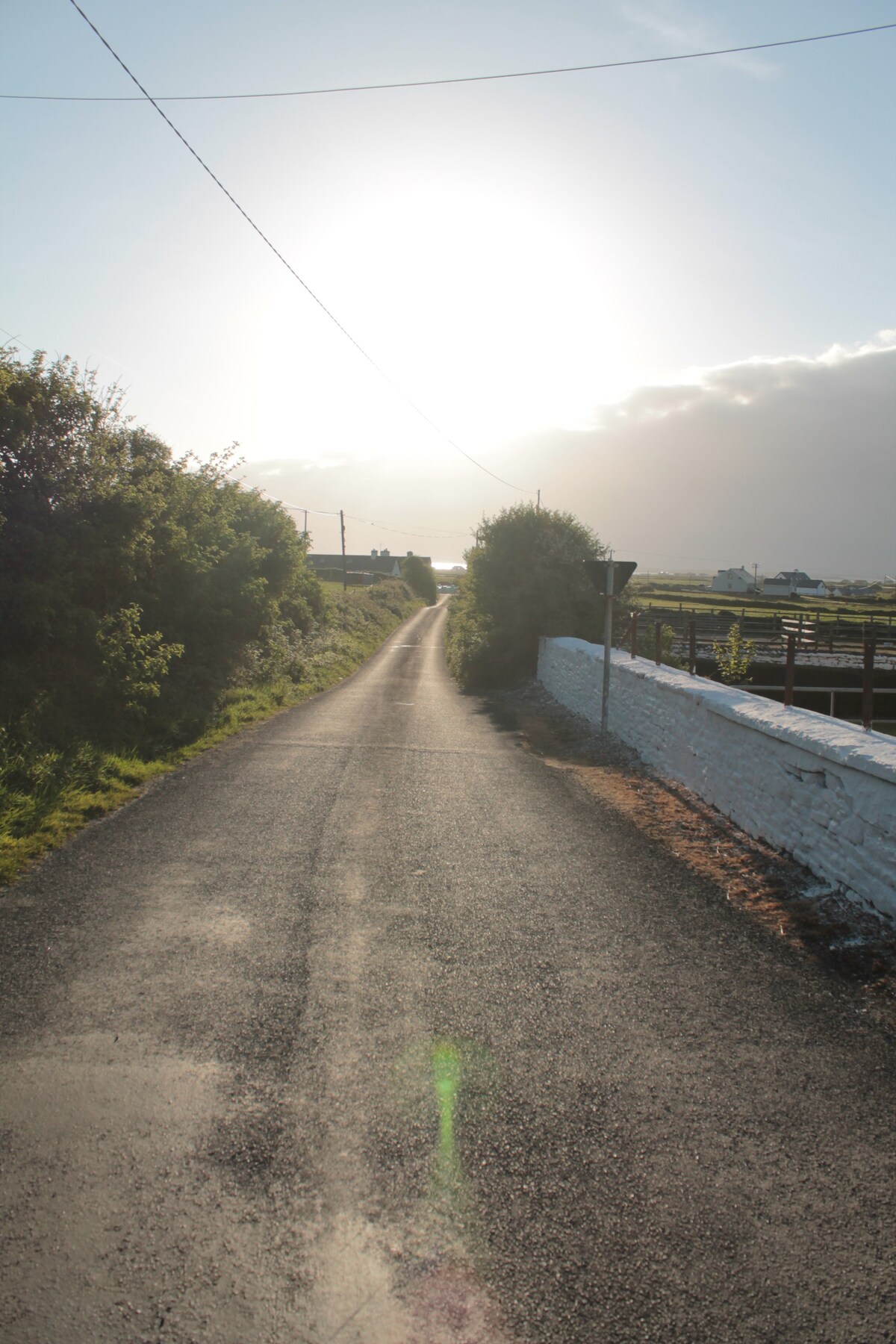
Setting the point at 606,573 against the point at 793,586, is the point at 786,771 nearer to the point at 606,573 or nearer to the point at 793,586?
the point at 606,573

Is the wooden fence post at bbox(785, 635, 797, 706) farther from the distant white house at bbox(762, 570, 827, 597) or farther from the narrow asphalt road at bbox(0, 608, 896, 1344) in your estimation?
the distant white house at bbox(762, 570, 827, 597)

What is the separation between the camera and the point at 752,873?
6.99 metres

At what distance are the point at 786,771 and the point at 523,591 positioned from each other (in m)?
18.2

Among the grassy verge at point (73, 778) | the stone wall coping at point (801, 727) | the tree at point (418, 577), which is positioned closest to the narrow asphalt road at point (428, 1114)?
the grassy verge at point (73, 778)

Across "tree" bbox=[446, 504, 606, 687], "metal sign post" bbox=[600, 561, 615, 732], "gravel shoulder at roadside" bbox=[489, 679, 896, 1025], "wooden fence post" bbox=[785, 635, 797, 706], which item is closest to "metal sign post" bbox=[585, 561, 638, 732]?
"metal sign post" bbox=[600, 561, 615, 732]

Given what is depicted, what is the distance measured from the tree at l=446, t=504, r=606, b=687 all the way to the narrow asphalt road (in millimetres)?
18218

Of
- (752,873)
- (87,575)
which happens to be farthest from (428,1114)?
(87,575)

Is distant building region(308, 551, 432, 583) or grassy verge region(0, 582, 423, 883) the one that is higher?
distant building region(308, 551, 432, 583)

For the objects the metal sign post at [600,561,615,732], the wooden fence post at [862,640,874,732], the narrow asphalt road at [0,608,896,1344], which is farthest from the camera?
the metal sign post at [600,561,615,732]

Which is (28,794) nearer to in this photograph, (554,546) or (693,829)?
(693,829)

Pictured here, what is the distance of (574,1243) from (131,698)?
37.6 ft

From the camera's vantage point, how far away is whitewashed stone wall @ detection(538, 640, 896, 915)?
584 cm

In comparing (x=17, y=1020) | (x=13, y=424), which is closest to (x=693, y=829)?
(x=17, y=1020)

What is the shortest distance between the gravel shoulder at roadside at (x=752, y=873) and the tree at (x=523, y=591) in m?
11.6
